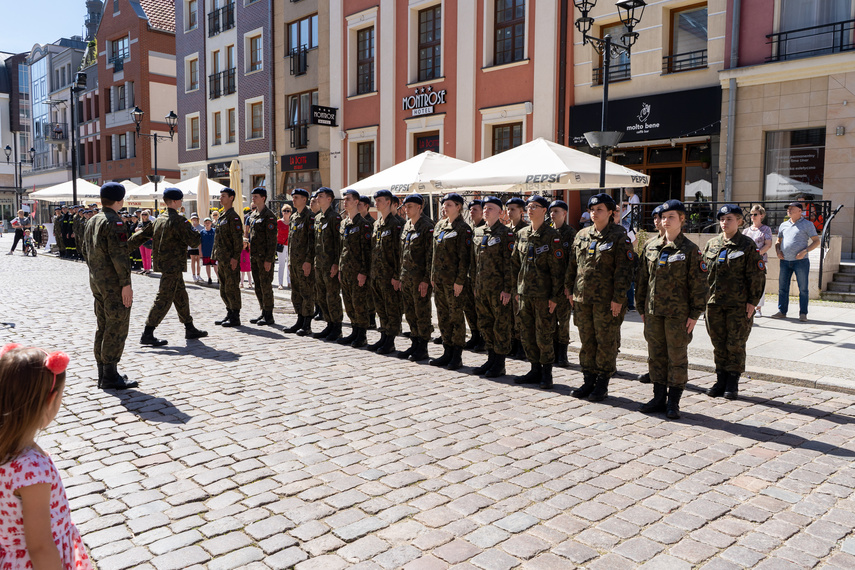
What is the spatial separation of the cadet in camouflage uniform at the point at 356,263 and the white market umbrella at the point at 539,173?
2.88 m

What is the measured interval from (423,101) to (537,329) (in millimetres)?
16673

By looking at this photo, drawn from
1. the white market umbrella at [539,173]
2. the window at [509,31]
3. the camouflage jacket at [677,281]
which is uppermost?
the window at [509,31]

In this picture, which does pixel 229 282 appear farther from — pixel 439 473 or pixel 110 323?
pixel 439 473

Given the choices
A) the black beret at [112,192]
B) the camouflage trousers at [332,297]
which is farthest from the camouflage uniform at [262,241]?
the black beret at [112,192]

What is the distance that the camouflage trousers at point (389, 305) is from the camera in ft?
29.6

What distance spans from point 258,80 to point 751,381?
89.1 feet

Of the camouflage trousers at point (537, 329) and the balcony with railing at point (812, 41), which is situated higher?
the balcony with railing at point (812, 41)

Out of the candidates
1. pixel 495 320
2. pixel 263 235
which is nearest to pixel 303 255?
pixel 263 235

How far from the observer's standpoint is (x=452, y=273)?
26.8ft

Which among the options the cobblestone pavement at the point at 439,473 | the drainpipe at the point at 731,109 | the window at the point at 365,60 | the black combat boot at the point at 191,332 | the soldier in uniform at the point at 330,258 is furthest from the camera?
the window at the point at 365,60

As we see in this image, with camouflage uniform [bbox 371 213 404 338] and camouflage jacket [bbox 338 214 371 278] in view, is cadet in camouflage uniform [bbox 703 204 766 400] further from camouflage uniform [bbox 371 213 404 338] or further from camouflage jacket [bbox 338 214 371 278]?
camouflage jacket [bbox 338 214 371 278]

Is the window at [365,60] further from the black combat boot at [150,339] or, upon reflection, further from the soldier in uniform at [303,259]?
the black combat boot at [150,339]

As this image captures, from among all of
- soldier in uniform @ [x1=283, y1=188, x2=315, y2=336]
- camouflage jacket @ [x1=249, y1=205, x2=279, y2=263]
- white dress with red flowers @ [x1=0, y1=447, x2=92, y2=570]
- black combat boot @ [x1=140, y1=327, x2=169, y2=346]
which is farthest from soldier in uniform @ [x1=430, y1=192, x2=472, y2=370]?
white dress with red flowers @ [x1=0, y1=447, x2=92, y2=570]

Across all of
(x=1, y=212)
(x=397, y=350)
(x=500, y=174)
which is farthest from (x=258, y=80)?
(x=1, y=212)
